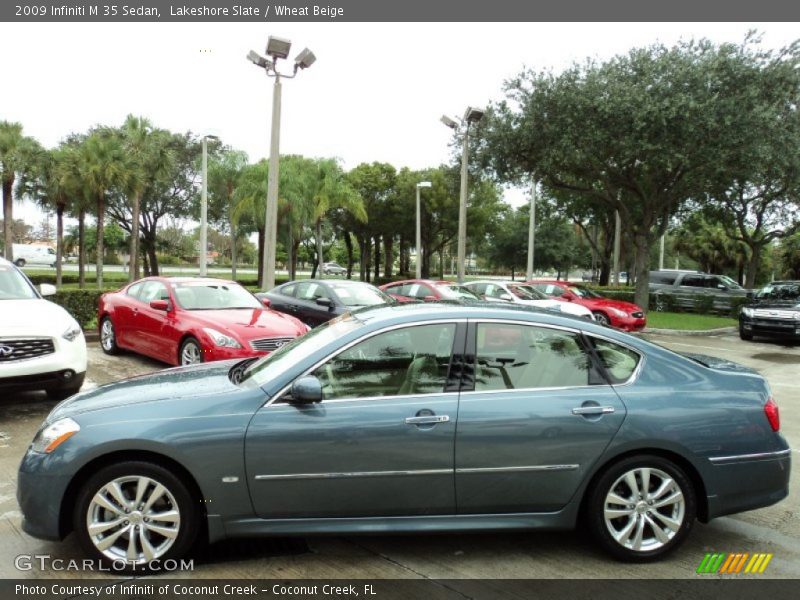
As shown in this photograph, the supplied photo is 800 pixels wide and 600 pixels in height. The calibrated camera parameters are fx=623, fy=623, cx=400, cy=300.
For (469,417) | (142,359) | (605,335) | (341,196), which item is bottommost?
(142,359)

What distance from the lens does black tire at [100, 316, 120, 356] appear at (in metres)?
10.4

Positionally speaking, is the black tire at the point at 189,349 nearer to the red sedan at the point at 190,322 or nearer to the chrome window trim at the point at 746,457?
the red sedan at the point at 190,322

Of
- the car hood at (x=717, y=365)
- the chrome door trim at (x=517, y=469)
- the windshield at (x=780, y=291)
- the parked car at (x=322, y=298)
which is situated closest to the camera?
the chrome door trim at (x=517, y=469)

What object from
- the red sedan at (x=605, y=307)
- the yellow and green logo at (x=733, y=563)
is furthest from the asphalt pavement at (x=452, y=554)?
the red sedan at (x=605, y=307)

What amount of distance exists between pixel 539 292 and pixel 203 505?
15.2 meters

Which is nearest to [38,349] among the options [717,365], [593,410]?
[593,410]

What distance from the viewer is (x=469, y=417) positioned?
3361 mm

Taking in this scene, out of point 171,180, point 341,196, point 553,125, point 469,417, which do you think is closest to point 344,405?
point 469,417

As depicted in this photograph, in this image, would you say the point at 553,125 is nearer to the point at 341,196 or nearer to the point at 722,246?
the point at 341,196

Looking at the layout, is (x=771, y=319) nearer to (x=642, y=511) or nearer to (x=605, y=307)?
(x=605, y=307)

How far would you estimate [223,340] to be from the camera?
796 cm

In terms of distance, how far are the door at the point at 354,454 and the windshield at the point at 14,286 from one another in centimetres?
540

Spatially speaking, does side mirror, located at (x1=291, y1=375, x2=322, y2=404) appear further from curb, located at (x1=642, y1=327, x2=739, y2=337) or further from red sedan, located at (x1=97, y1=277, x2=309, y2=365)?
curb, located at (x1=642, y1=327, x2=739, y2=337)

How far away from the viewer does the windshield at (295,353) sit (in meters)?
3.60
